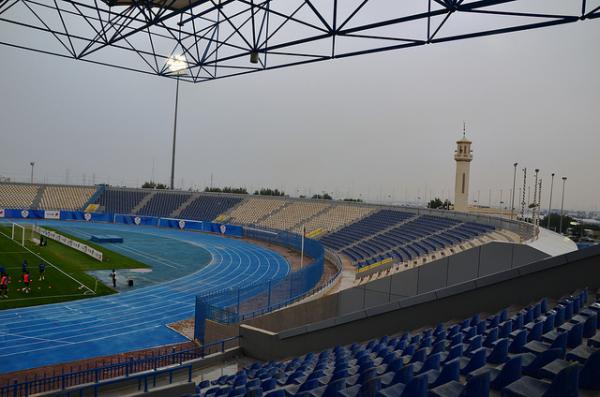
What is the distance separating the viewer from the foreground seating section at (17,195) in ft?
195

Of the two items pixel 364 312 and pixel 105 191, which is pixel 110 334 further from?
pixel 105 191

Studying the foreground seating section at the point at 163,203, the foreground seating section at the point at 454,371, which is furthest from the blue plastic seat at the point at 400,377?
the foreground seating section at the point at 163,203

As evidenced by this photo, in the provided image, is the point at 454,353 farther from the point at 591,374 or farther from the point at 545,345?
the point at 591,374

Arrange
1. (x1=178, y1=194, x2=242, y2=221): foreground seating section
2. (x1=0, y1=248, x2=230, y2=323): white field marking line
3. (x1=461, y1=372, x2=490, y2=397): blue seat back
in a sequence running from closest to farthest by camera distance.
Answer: (x1=461, y1=372, x2=490, y2=397): blue seat back → (x1=0, y1=248, x2=230, y2=323): white field marking line → (x1=178, y1=194, x2=242, y2=221): foreground seating section

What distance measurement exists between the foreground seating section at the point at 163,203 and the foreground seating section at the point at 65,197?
885 centimetres

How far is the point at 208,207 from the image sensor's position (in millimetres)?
60281

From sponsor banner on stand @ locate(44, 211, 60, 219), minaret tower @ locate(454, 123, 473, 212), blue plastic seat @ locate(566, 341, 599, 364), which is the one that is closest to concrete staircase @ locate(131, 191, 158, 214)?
sponsor banner on stand @ locate(44, 211, 60, 219)

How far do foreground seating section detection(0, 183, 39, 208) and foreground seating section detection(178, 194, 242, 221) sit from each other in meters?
20.3

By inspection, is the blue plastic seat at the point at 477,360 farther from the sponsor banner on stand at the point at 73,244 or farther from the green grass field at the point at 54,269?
the sponsor banner on stand at the point at 73,244

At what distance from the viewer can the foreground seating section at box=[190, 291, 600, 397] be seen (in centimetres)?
415

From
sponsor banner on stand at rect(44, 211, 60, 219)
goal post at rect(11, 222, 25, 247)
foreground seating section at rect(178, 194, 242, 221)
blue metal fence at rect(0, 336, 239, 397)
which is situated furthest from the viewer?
foreground seating section at rect(178, 194, 242, 221)

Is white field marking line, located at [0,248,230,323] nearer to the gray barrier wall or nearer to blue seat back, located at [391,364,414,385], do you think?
the gray barrier wall

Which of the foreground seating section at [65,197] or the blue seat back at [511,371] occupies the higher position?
the blue seat back at [511,371]

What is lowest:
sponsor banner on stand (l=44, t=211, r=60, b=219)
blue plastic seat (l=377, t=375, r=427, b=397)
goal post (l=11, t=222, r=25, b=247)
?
goal post (l=11, t=222, r=25, b=247)
